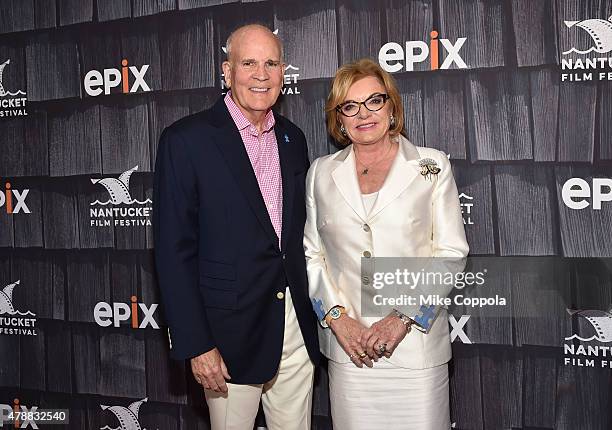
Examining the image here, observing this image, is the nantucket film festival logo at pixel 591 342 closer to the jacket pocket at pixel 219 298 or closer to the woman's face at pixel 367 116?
the woman's face at pixel 367 116

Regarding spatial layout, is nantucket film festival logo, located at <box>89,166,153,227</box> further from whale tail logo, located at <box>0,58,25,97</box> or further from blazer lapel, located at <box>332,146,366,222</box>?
blazer lapel, located at <box>332,146,366,222</box>

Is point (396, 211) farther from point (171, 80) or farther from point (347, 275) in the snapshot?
point (171, 80)

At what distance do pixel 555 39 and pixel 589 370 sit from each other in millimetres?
1288

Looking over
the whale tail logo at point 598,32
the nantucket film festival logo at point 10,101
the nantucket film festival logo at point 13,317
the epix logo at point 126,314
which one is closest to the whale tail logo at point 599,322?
the whale tail logo at point 598,32

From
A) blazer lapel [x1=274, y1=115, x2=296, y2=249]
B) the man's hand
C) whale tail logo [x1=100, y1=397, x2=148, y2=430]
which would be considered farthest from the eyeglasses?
whale tail logo [x1=100, y1=397, x2=148, y2=430]

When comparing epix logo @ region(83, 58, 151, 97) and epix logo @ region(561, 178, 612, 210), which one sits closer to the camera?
epix logo @ region(561, 178, 612, 210)

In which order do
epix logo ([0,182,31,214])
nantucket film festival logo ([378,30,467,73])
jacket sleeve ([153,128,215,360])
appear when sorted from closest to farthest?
jacket sleeve ([153,128,215,360])
nantucket film festival logo ([378,30,467,73])
epix logo ([0,182,31,214])

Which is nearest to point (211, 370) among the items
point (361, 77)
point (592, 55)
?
point (361, 77)

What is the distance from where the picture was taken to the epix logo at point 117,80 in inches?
112

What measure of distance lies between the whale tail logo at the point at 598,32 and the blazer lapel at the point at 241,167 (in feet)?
4.37

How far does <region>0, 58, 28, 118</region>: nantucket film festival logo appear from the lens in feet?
10.1

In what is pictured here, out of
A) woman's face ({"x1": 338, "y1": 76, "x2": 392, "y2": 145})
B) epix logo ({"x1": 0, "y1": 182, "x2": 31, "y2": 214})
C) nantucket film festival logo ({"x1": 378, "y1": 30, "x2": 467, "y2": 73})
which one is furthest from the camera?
epix logo ({"x1": 0, "y1": 182, "x2": 31, "y2": 214})

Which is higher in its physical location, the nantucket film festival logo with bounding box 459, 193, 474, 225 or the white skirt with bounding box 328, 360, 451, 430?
the nantucket film festival logo with bounding box 459, 193, 474, 225

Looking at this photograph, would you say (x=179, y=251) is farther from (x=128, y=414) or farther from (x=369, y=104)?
(x=128, y=414)
